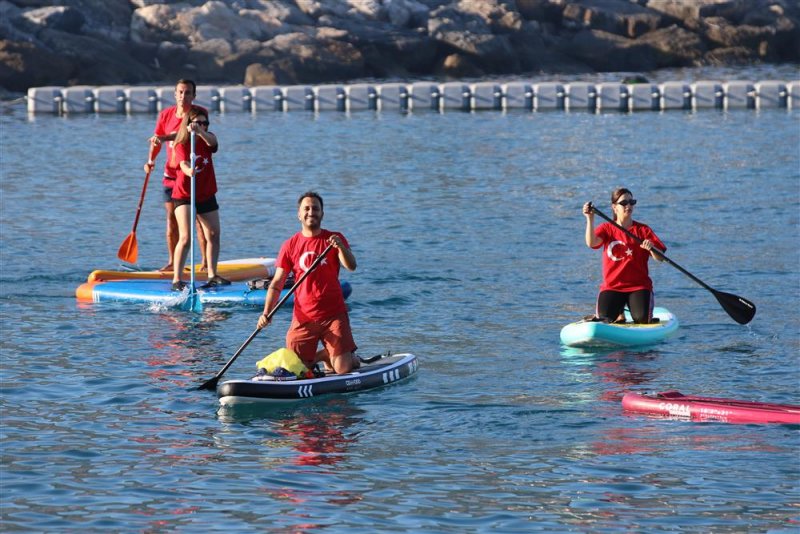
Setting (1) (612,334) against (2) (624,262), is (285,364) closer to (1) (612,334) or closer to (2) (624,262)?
(1) (612,334)

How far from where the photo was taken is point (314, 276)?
11422 millimetres

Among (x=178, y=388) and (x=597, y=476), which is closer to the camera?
(x=597, y=476)

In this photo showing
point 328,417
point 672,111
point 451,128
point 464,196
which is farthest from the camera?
point 672,111

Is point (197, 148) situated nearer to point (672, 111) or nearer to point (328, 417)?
point (328, 417)

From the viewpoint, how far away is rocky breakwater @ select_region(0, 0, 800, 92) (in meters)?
50.5

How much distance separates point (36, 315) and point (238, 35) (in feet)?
131

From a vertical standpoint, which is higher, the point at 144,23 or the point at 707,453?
the point at 144,23

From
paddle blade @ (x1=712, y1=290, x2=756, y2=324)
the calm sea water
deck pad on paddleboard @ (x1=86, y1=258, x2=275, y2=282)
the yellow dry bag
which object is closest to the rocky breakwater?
the calm sea water

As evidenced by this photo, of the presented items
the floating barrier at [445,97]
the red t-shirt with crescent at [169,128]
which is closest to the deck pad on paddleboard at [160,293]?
the red t-shirt with crescent at [169,128]

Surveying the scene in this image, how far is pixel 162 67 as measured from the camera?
52125mm

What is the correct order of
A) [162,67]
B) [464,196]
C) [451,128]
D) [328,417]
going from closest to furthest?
[328,417]
[464,196]
[451,128]
[162,67]

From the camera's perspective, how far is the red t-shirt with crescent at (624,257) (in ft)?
44.1

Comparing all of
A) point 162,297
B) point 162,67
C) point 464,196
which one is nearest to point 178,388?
point 162,297

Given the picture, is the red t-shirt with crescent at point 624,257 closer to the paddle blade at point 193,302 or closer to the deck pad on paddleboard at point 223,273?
the paddle blade at point 193,302
